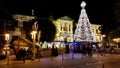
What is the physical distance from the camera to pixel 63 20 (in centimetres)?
7062

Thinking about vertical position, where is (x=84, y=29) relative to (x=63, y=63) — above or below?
above

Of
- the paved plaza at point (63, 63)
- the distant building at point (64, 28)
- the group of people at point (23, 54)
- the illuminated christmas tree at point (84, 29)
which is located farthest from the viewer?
the distant building at point (64, 28)

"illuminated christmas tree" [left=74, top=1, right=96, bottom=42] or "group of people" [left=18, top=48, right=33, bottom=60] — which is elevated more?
"illuminated christmas tree" [left=74, top=1, right=96, bottom=42]

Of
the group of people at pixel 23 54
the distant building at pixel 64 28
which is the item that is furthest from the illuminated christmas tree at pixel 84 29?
the group of people at pixel 23 54

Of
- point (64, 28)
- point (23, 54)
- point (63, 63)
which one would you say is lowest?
point (63, 63)

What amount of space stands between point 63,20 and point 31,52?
41.5m

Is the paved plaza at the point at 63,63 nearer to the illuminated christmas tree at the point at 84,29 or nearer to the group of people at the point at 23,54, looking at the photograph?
the group of people at the point at 23,54

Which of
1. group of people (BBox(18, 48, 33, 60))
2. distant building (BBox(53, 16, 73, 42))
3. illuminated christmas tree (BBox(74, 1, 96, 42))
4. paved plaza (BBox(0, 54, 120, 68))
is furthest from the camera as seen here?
distant building (BBox(53, 16, 73, 42))

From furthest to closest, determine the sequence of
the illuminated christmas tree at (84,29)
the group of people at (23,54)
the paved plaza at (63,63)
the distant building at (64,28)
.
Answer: the distant building at (64,28), the illuminated christmas tree at (84,29), the group of people at (23,54), the paved plaza at (63,63)

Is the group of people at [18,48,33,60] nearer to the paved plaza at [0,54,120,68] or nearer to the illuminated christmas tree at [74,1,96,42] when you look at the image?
the paved plaza at [0,54,120,68]

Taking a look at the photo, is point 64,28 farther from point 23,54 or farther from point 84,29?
point 23,54

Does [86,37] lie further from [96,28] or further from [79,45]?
[96,28]

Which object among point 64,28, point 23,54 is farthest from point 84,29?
point 23,54

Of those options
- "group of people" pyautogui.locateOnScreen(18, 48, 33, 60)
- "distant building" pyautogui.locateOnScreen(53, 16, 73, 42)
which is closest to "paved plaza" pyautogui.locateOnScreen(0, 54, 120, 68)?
"group of people" pyautogui.locateOnScreen(18, 48, 33, 60)
